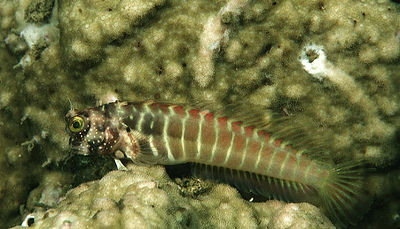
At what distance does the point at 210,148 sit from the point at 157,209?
118 cm

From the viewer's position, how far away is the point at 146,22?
3.64m

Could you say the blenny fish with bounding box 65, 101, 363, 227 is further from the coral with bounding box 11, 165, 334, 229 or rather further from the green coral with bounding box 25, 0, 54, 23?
the green coral with bounding box 25, 0, 54, 23

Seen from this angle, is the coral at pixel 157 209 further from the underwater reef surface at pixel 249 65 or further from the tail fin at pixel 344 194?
the tail fin at pixel 344 194

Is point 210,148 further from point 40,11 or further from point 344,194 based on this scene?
point 40,11

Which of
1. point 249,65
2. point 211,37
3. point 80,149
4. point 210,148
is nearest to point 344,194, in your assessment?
point 210,148

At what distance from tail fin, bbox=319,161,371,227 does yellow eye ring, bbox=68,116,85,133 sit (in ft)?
9.88

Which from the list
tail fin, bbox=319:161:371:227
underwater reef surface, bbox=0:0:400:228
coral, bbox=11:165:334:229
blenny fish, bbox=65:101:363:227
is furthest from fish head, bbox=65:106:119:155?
tail fin, bbox=319:161:371:227

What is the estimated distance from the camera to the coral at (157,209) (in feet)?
8.39

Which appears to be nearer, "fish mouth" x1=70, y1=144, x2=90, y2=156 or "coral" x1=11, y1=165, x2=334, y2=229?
"coral" x1=11, y1=165, x2=334, y2=229

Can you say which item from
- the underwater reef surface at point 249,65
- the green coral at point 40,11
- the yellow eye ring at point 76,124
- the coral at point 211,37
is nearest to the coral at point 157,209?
the underwater reef surface at point 249,65

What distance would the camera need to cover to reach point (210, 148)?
3.64 meters

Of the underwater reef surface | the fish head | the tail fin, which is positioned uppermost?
the underwater reef surface

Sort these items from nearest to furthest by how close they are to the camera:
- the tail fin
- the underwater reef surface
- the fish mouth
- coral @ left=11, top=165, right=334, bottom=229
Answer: coral @ left=11, top=165, right=334, bottom=229 < the tail fin < the underwater reef surface < the fish mouth

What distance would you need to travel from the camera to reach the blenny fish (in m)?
3.57
